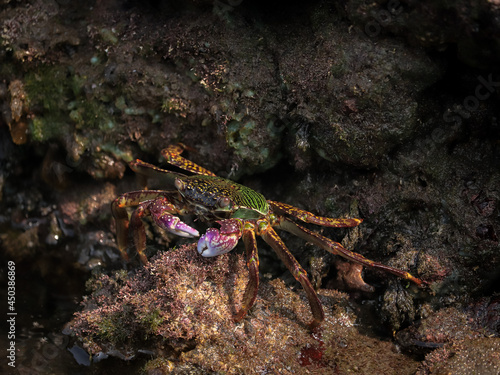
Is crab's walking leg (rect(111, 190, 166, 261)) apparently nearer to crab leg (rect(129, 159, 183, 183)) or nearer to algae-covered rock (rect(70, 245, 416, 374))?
crab leg (rect(129, 159, 183, 183))

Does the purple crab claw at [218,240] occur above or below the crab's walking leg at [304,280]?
above

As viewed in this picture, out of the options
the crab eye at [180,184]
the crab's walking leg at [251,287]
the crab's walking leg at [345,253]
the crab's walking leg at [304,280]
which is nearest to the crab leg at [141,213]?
the crab eye at [180,184]

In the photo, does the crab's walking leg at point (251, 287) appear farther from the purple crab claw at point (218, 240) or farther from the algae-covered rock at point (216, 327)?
the purple crab claw at point (218, 240)

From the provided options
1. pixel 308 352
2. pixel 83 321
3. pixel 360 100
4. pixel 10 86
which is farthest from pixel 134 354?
pixel 10 86

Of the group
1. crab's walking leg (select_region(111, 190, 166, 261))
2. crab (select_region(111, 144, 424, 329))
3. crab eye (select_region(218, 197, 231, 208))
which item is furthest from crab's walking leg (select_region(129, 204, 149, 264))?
crab eye (select_region(218, 197, 231, 208))

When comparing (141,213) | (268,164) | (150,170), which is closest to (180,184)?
(141,213)

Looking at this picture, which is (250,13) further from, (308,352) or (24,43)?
(308,352)
